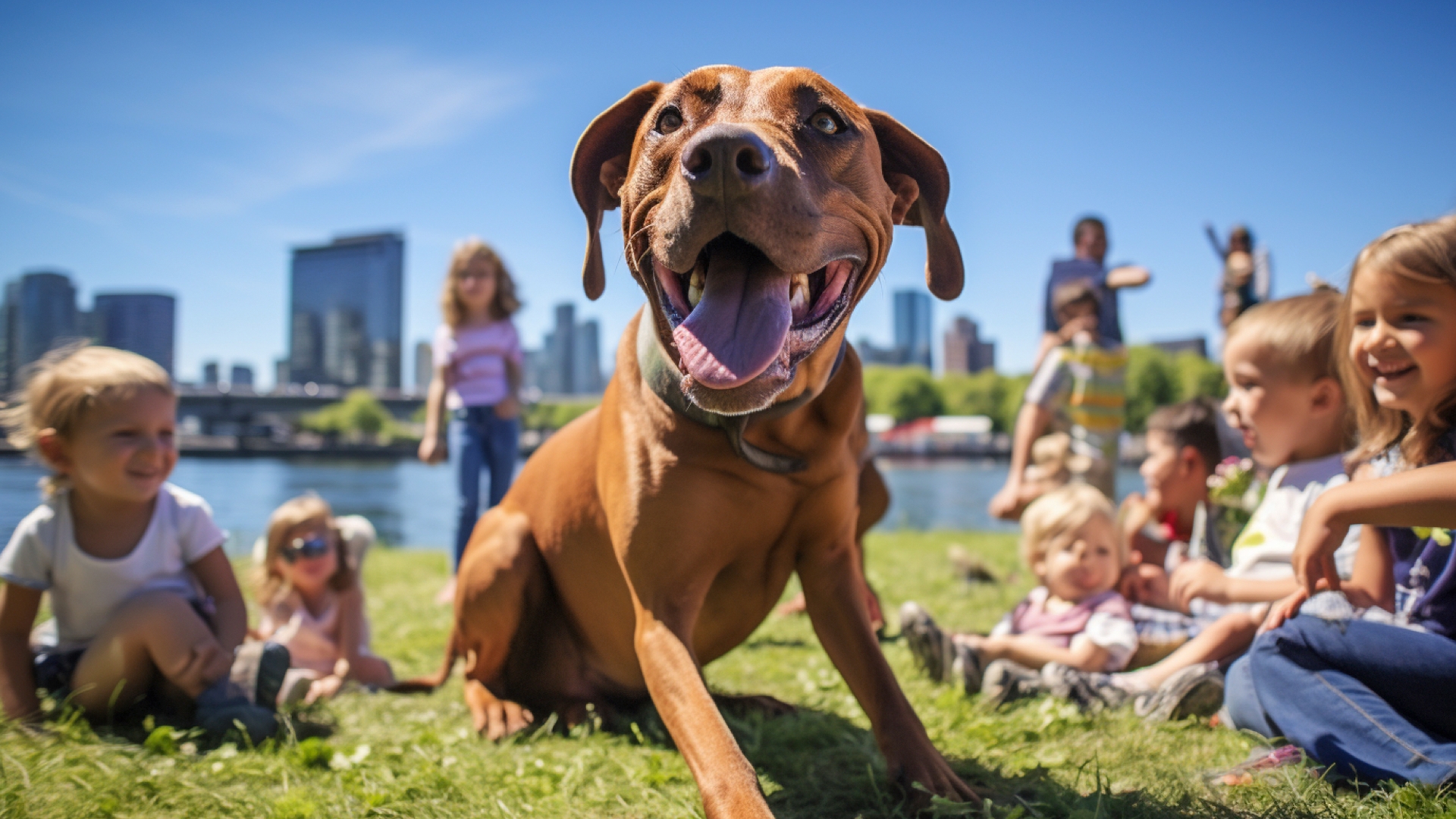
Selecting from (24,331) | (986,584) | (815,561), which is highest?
(24,331)

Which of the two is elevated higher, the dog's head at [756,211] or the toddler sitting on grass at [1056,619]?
the dog's head at [756,211]

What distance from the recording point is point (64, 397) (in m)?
2.77

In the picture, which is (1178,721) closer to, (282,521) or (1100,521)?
(1100,521)

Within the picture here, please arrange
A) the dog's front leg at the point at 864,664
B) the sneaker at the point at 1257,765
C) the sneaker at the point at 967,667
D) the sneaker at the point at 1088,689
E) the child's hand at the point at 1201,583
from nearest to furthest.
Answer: the dog's front leg at the point at 864,664 → the sneaker at the point at 1257,765 → the child's hand at the point at 1201,583 → the sneaker at the point at 1088,689 → the sneaker at the point at 967,667

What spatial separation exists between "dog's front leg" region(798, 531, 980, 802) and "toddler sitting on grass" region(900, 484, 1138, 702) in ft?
3.00

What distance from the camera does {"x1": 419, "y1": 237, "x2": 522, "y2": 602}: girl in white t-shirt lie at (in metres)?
5.63

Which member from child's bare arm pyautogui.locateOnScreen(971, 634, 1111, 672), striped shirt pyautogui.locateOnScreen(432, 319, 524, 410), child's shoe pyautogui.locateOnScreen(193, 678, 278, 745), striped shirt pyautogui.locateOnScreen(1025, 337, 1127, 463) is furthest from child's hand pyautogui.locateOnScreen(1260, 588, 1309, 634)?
striped shirt pyautogui.locateOnScreen(432, 319, 524, 410)

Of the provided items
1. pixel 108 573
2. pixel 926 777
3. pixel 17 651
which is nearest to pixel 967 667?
pixel 926 777

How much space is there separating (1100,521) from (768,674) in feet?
5.07

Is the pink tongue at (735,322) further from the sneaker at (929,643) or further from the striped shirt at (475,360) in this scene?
the striped shirt at (475,360)

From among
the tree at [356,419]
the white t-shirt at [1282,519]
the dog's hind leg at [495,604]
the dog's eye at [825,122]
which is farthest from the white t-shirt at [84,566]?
the tree at [356,419]

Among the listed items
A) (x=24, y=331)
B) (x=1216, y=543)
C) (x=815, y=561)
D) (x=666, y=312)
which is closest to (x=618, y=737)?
(x=815, y=561)

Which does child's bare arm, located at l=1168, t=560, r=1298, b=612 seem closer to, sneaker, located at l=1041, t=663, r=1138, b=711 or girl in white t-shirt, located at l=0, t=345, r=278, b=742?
sneaker, located at l=1041, t=663, r=1138, b=711

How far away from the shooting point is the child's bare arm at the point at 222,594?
9.48 feet
